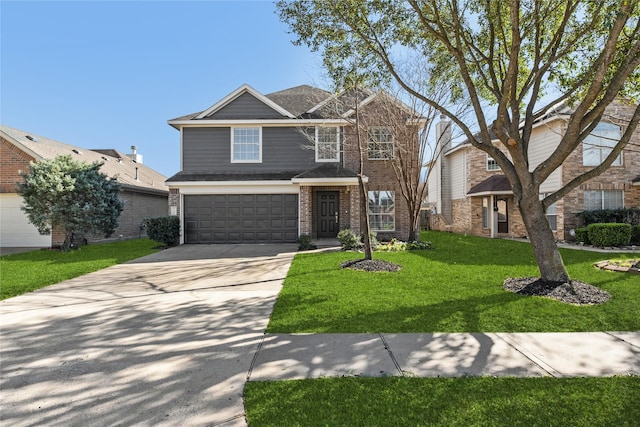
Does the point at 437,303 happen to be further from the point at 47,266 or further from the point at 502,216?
the point at 502,216

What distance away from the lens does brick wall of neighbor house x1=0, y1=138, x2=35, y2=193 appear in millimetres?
15969

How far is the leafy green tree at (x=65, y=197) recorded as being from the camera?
42.8 ft

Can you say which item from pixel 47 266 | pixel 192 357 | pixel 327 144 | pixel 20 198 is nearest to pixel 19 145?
pixel 20 198

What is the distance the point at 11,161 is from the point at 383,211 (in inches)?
724

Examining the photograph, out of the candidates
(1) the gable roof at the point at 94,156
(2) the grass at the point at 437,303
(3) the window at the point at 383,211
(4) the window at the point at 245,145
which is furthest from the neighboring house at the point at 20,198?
(2) the grass at the point at 437,303

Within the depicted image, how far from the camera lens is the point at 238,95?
1622cm

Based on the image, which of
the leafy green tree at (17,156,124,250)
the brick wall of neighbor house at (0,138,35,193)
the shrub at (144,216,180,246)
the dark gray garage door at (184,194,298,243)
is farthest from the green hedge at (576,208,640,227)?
the brick wall of neighbor house at (0,138,35,193)

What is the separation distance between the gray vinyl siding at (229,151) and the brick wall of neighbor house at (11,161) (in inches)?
305

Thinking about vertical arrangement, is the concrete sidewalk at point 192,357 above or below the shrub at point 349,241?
below

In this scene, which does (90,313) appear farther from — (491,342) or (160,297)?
(491,342)

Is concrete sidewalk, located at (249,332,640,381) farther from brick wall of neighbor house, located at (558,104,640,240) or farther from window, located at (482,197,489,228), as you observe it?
window, located at (482,197,489,228)

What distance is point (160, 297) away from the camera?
654 cm

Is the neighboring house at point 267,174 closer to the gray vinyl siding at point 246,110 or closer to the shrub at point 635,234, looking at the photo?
the gray vinyl siding at point 246,110

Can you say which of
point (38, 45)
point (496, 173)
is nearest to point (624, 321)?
point (496, 173)
